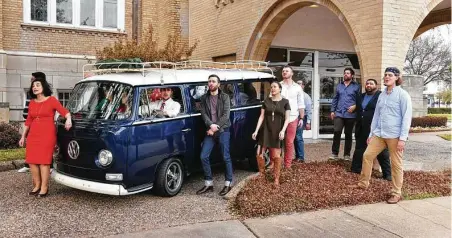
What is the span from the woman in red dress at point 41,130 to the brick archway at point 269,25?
6315mm

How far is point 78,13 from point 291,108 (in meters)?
9.37

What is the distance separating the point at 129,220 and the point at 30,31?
9.92 m

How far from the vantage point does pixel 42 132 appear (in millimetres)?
6355

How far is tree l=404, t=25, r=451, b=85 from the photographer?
4397 centimetres

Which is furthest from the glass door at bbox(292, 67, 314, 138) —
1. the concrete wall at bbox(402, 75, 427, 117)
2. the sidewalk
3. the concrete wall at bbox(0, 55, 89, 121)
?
the concrete wall at bbox(402, 75, 427, 117)

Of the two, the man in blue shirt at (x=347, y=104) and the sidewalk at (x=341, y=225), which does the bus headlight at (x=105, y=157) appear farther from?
the man in blue shirt at (x=347, y=104)

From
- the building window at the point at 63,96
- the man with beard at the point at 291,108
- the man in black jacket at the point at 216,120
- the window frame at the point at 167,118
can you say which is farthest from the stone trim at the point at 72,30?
the man in black jacket at the point at 216,120

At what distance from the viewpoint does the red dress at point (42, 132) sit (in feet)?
20.9

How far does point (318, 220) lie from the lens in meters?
5.53

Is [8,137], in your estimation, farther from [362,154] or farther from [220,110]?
[362,154]

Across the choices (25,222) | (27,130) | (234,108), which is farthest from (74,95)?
(234,108)

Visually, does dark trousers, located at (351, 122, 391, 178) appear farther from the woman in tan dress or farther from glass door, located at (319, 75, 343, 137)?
glass door, located at (319, 75, 343, 137)

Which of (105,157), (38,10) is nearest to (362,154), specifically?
(105,157)

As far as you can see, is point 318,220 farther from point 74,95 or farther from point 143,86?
point 74,95
